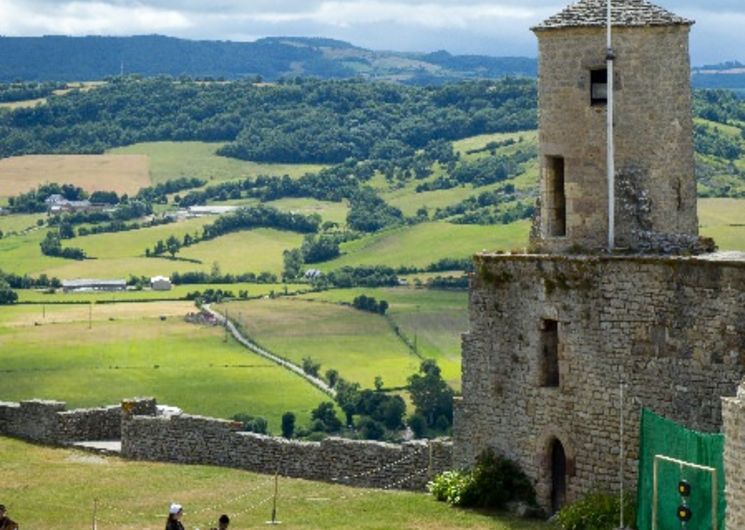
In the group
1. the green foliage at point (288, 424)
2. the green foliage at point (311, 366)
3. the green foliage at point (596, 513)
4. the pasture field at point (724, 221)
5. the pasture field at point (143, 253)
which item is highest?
the pasture field at point (724, 221)

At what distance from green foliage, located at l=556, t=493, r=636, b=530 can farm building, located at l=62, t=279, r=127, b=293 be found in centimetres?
12574

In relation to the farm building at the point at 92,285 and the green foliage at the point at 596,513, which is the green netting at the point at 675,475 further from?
the farm building at the point at 92,285

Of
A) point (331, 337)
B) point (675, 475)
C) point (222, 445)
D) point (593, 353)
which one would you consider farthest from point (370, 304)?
point (675, 475)

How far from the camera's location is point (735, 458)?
926 inches

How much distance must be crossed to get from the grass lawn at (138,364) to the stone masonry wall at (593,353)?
58.6 metres

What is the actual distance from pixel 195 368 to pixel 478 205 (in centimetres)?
6680

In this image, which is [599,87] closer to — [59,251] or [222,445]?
[222,445]

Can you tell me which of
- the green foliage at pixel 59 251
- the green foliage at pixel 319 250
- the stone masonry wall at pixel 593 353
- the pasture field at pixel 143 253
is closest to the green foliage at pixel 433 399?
the stone masonry wall at pixel 593 353

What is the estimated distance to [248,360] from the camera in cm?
12175

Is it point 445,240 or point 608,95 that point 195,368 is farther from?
point 608,95

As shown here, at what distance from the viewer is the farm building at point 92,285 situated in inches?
6078

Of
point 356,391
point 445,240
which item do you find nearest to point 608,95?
point 356,391

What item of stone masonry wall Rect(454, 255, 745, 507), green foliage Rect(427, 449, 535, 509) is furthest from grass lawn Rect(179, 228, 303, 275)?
green foliage Rect(427, 449, 535, 509)

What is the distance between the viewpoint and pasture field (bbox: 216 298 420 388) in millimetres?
117938
